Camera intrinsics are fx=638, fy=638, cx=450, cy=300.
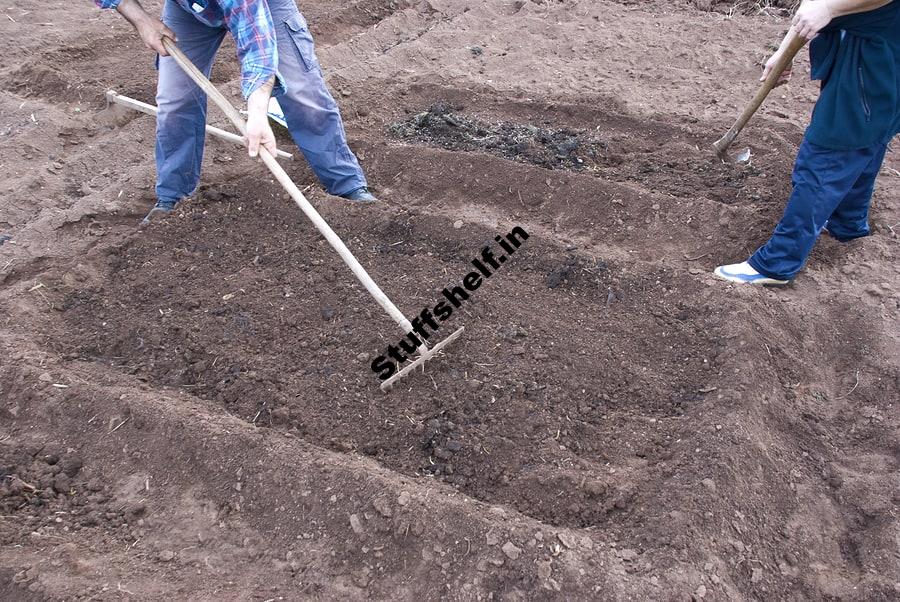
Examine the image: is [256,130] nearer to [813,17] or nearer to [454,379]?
[454,379]

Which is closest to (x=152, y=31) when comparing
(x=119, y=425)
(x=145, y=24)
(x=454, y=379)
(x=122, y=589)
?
(x=145, y=24)

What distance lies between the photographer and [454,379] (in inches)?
108

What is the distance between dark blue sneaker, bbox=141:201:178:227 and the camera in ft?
12.1

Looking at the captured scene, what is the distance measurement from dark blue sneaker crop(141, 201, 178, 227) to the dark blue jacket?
3425 millimetres

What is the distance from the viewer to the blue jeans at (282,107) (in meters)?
3.44

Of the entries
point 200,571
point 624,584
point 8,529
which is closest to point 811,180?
point 624,584

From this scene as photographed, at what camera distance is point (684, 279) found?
314 cm

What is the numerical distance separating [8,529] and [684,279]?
2989 millimetres

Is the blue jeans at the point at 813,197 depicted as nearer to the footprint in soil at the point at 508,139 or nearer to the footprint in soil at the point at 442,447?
the footprint in soil at the point at 508,139

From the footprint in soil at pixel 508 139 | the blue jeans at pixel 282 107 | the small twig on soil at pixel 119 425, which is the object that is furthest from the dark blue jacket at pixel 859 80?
the small twig on soil at pixel 119 425

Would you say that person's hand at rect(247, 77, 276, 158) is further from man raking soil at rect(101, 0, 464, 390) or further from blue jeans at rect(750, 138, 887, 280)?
blue jeans at rect(750, 138, 887, 280)

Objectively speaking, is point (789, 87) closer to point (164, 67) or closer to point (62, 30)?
point (164, 67)

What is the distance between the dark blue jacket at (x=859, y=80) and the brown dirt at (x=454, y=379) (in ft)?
2.48

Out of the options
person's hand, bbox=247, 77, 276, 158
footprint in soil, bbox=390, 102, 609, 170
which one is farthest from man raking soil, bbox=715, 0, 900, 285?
person's hand, bbox=247, 77, 276, 158
